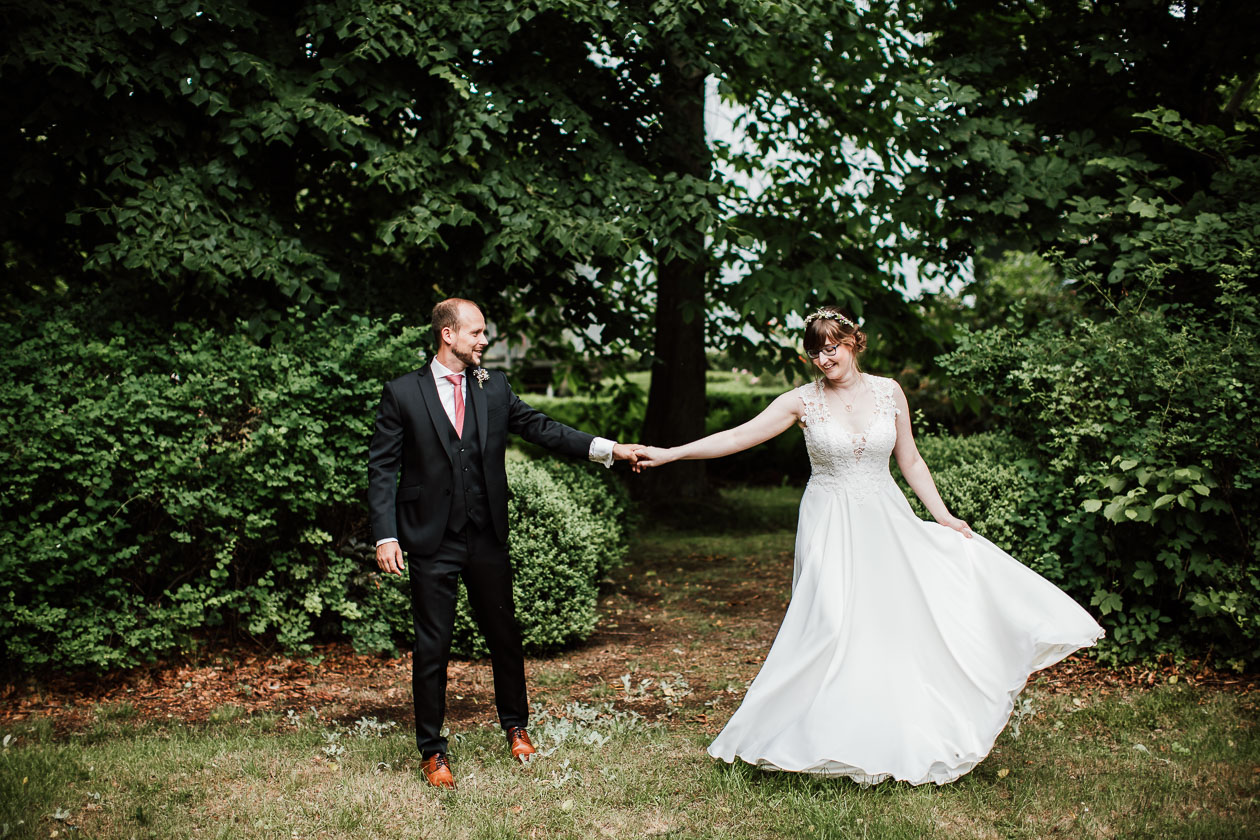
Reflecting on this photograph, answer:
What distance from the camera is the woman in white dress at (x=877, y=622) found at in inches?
163

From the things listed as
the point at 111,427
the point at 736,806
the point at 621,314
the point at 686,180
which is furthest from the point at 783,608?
the point at 111,427

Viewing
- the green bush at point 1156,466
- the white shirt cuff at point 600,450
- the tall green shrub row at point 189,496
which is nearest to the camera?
the white shirt cuff at point 600,450

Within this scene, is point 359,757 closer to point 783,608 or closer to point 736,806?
point 736,806

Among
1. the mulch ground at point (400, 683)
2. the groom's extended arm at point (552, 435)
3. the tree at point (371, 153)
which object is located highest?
the tree at point (371, 153)

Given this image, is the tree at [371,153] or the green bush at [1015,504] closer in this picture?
the green bush at [1015,504]

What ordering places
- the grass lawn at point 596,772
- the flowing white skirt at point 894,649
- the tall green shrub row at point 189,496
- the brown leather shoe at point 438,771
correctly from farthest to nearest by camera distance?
the tall green shrub row at point 189,496 → the brown leather shoe at point 438,771 → the flowing white skirt at point 894,649 → the grass lawn at point 596,772

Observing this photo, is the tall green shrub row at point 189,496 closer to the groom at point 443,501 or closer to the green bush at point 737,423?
the groom at point 443,501

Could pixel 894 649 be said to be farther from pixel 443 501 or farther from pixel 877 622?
pixel 443 501

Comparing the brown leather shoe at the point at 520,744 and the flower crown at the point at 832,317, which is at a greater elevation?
the flower crown at the point at 832,317

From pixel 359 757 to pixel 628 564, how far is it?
5.40m

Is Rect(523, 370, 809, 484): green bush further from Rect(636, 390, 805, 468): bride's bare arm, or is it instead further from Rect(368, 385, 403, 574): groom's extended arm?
Rect(368, 385, 403, 574): groom's extended arm

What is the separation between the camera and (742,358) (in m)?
9.78

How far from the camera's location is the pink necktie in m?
4.66

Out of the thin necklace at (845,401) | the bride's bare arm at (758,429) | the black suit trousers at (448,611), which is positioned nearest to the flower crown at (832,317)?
the thin necklace at (845,401)
